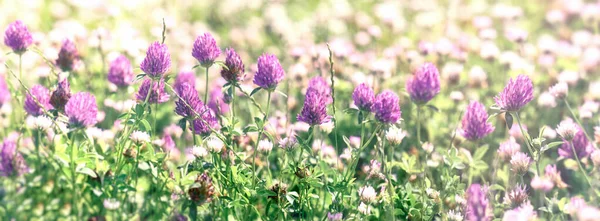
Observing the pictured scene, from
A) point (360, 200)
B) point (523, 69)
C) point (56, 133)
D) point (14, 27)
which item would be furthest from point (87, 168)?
point (523, 69)

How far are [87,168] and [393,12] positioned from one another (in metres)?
2.86

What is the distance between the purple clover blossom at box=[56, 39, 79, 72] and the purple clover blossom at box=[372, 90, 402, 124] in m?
1.22

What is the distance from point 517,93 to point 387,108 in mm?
380

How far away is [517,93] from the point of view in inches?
92.0

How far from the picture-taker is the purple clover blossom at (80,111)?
2.36 metres

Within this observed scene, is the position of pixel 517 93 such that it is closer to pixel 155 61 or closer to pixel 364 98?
pixel 364 98

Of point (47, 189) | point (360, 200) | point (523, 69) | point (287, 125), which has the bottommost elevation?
point (360, 200)

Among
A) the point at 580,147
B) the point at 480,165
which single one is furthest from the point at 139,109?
the point at 580,147

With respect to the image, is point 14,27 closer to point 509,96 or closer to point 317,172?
point 317,172

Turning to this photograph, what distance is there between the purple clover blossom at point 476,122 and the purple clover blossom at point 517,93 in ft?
0.68

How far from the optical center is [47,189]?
3125 millimetres

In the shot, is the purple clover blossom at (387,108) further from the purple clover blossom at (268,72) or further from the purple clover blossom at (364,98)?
the purple clover blossom at (268,72)

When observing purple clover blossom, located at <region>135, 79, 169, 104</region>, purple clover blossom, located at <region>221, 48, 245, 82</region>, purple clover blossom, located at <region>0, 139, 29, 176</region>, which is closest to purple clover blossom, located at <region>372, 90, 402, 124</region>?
purple clover blossom, located at <region>221, 48, 245, 82</region>

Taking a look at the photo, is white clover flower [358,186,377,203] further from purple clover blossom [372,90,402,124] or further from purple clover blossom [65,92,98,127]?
purple clover blossom [65,92,98,127]
